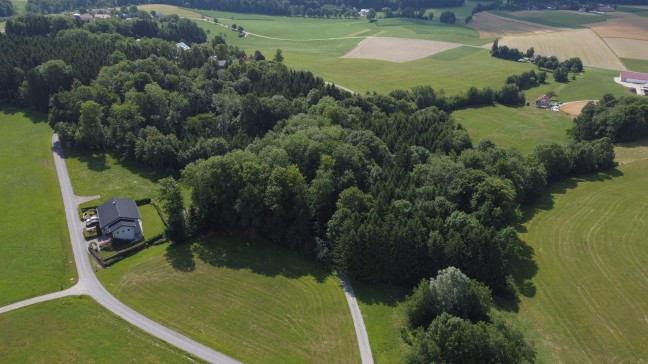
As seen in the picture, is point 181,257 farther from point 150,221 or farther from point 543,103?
point 543,103

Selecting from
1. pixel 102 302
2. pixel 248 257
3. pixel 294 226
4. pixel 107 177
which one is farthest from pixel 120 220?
pixel 294 226

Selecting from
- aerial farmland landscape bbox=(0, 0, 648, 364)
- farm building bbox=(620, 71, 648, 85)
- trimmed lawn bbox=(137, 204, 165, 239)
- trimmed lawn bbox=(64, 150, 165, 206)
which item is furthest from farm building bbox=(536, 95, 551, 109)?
trimmed lawn bbox=(137, 204, 165, 239)

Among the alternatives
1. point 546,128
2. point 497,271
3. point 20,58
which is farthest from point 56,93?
point 546,128

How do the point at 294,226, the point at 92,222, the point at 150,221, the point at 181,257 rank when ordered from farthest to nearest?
the point at 150,221 < the point at 92,222 < the point at 294,226 < the point at 181,257

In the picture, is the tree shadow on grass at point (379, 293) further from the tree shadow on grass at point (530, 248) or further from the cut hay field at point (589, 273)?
the cut hay field at point (589, 273)

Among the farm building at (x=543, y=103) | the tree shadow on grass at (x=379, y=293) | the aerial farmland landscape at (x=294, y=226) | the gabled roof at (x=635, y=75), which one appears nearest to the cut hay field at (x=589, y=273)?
the aerial farmland landscape at (x=294, y=226)

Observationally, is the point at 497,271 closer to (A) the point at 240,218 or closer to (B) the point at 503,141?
(A) the point at 240,218

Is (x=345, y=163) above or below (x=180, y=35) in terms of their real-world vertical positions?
below
